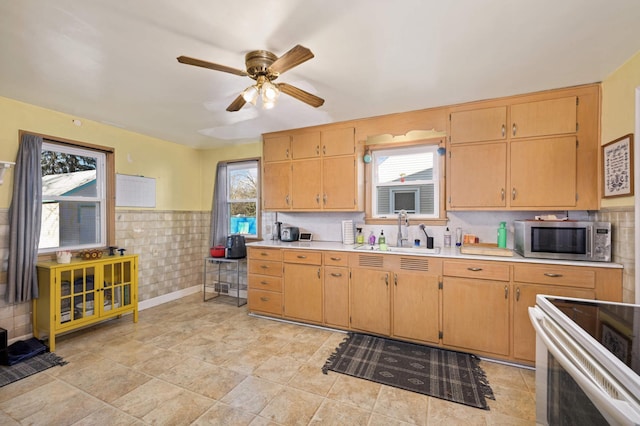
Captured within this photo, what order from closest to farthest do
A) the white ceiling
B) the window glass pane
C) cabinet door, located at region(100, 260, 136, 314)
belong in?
the white ceiling
the window glass pane
cabinet door, located at region(100, 260, 136, 314)

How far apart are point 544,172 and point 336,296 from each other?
2.31 metres

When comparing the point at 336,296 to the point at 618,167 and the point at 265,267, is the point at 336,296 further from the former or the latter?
the point at 618,167

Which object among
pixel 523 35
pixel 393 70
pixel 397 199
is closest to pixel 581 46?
pixel 523 35

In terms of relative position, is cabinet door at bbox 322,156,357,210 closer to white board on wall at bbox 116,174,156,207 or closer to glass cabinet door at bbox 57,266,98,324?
white board on wall at bbox 116,174,156,207

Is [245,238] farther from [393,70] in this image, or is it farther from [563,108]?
[563,108]

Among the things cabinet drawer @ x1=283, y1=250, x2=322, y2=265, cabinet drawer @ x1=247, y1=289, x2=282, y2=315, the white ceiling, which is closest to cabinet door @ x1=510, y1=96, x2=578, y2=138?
the white ceiling

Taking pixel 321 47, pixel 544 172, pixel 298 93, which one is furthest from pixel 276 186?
pixel 544 172

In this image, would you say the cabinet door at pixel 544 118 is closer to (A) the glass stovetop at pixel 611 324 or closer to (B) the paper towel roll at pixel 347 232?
(A) the glass stovetop at pixel 611 324

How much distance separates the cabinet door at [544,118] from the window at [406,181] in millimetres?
805

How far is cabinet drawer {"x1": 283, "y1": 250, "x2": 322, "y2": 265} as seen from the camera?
10.3 ft

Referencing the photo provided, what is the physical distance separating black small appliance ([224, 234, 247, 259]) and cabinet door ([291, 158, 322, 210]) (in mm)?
1110

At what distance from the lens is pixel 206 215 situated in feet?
15.6

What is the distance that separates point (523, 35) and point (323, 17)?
1.24m

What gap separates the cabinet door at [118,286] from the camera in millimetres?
3133
